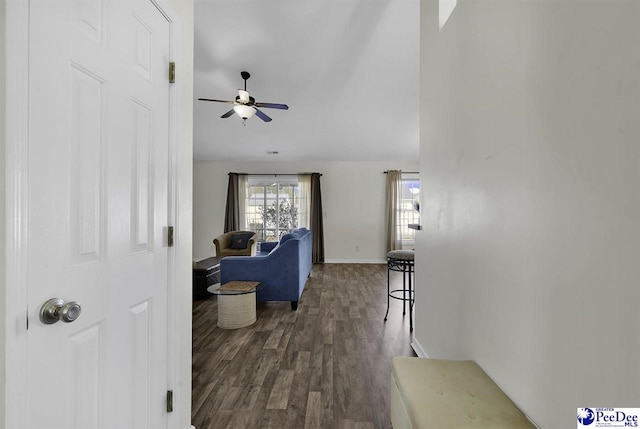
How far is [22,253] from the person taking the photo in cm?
70

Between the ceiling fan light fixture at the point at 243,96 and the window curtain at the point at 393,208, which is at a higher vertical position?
the ceiling fan light fixture at the point at 243,96

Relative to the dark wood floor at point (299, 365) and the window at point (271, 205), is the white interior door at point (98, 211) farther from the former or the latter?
the window at point (271, 205)

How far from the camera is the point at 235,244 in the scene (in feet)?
19.2

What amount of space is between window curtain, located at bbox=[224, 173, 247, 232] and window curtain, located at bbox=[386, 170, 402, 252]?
3.45 meters

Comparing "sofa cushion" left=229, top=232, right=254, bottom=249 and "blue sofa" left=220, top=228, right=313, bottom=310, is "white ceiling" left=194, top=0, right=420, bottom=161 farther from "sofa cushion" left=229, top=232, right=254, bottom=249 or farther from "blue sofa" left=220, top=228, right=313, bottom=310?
"blue sofa" left=220, top=228, right=313, bottom=310

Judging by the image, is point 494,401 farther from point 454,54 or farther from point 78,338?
point 454,54

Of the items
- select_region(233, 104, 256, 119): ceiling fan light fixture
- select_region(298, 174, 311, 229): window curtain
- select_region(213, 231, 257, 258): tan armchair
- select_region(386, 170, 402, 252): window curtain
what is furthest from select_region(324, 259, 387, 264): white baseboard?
select_region(233, 104, 256, 119): ceiling fan light fixture

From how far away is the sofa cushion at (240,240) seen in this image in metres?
5.83

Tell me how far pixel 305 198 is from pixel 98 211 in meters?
5.73

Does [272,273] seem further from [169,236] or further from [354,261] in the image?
[354,261]

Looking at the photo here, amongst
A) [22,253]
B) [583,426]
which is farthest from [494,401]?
[22,253]

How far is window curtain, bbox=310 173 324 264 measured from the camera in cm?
652

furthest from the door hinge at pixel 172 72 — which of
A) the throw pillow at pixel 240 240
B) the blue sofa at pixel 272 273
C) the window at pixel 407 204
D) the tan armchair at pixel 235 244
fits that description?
the window at pixel 407 204

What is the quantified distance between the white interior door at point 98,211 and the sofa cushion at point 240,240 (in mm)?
4649
